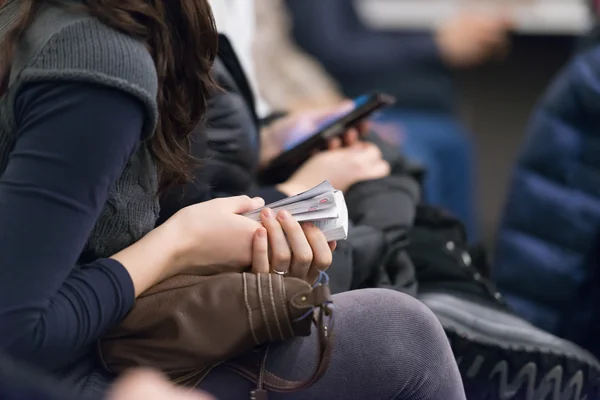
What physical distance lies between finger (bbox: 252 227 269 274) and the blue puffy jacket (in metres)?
0.78

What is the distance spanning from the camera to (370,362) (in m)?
0.86

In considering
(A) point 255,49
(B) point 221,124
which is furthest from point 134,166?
(A) point 255,49

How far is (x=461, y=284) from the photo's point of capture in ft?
3.79

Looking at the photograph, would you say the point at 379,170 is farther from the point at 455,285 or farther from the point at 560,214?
the point at 560,214

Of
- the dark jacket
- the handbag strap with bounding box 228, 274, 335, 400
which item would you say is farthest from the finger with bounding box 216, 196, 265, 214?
the dark jacket

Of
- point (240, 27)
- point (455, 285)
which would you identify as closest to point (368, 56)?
point (240, 27)

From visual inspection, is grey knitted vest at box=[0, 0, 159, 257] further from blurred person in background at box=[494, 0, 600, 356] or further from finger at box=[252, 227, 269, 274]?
blurred person in background at box=[494, 0, 600, 356]

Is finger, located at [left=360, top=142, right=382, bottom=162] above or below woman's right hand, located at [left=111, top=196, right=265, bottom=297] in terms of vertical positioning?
below

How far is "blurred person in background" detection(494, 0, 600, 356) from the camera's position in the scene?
1530 millimetres

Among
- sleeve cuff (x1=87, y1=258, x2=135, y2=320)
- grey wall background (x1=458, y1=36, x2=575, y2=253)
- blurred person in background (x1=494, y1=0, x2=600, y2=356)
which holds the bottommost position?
grey wall background (x1=458, y1=36, x2=575, y2=253)

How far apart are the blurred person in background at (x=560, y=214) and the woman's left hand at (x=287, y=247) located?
0.74 m

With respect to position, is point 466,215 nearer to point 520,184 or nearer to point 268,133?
point 520,184

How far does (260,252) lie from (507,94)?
9.53ft

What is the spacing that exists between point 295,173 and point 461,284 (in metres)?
0.29
